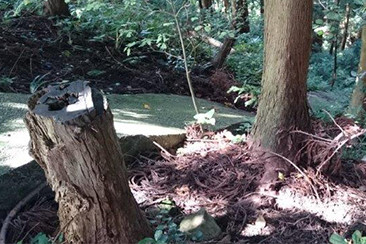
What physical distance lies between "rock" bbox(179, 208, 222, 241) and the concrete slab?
3.69 feet

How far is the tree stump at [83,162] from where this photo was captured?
1958 mm

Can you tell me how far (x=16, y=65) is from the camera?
→ 4.81 m

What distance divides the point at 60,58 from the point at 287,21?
336cm

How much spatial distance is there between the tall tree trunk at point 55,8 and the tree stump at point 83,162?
4358 millimetres

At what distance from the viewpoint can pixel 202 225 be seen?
2543mm

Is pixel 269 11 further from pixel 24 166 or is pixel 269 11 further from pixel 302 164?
pixel 24 166

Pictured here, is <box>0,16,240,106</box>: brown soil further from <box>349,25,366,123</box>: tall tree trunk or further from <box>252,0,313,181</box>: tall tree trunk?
<box>252,0,313,181</box>: tall tree trunk

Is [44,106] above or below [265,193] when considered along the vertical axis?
above

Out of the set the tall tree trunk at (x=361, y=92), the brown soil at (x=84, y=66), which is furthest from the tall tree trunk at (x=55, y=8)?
the tall tree trunk at (x=361, y=92)

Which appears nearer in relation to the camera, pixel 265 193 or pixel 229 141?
pixel 265 193

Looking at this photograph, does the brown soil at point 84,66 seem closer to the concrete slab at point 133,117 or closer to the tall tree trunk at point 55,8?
the tall tree trunk at point 55,8

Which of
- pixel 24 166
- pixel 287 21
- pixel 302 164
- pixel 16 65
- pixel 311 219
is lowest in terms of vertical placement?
pixel 311 219

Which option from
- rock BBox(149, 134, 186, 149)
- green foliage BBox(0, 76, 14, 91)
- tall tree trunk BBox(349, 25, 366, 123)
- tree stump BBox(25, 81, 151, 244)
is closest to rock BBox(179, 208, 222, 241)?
tree stump BBox(25, 81, 151, 244)

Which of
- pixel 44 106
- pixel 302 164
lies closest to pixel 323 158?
pixel 302 164
